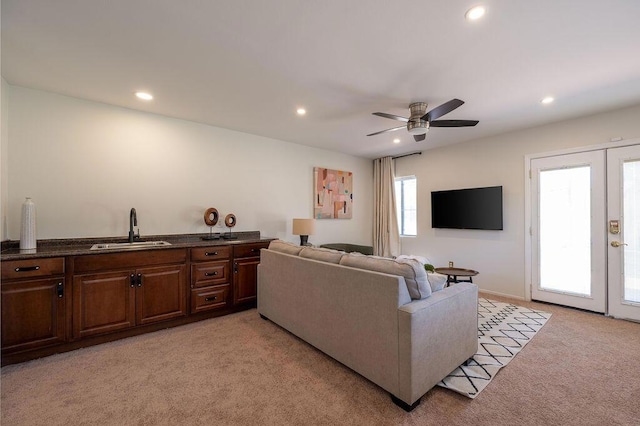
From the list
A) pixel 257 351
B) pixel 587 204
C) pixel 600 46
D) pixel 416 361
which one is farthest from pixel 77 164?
pixel 587 204

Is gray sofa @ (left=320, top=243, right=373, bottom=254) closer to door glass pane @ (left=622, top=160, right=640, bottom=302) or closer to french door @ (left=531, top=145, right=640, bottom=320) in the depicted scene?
french door @ (left=531, top=145, right=640, bottom=320)

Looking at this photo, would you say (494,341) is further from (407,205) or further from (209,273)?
(407,205)

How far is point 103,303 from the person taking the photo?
259cm

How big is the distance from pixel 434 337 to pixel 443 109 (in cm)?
206

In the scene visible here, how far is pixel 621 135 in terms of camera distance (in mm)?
3248

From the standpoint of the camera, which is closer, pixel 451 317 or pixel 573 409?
pixel 573 409

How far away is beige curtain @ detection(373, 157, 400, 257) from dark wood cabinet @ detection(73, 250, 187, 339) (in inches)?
158

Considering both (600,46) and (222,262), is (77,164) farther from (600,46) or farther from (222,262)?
(600,46)

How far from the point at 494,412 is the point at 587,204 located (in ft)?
10.8

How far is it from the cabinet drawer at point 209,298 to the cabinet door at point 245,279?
0.41 feet

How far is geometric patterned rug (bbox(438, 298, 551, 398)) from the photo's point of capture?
1.97m

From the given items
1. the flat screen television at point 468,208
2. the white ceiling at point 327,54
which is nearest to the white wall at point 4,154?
the white ceiling at point 327,54

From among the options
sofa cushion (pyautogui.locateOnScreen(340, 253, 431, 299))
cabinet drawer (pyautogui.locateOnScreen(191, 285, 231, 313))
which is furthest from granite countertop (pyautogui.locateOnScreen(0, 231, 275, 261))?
sofa cushion (pyautogui.locateOnScreen(340, 253, 431, 299))

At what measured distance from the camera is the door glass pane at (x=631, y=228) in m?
3.12
